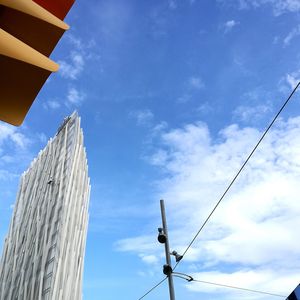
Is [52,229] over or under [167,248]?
over

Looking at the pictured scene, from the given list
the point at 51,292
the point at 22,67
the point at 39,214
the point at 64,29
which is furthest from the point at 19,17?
the point at 39,214

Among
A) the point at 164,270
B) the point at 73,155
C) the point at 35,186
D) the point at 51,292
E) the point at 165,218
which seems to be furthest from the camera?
the point at 35,186

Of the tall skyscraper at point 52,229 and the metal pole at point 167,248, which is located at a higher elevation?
the tall skyscraper at point 52,229

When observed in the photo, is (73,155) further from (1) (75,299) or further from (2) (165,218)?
(2) (165,218)

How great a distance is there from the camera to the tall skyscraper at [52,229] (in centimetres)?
4272

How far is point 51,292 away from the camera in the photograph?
39.3m

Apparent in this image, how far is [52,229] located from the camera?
152 feet

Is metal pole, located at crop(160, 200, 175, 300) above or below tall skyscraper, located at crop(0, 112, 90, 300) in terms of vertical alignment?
below

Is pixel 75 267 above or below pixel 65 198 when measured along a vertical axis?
below

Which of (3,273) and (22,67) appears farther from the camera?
(3,273)

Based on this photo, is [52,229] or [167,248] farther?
[52,229]

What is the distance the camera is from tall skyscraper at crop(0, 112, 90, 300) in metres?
42.7

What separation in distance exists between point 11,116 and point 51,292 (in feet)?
134

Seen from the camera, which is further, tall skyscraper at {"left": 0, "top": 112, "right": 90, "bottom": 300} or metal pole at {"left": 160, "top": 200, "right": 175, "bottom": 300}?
tall skyscraper at {"left": 0, "top": 112, "right": 90, "bottom": 300}
